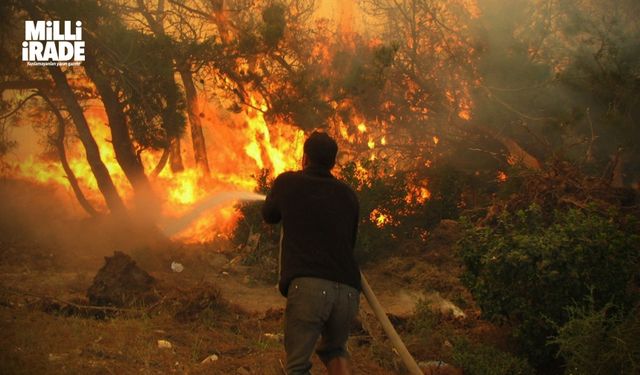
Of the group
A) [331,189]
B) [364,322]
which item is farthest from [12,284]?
[331,189]

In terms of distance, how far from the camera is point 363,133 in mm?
14312

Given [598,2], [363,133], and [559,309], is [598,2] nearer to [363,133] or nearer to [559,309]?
[363,133]

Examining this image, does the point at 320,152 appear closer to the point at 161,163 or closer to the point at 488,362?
the point at 488,362

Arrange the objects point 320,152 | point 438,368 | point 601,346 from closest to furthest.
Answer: point 320,152
point 601,346
point 438,368

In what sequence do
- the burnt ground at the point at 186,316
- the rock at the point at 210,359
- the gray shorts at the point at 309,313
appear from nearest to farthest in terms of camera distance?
1. the gray shorts at the point at 309,313
2. the burnt ground at the point at 186,316
3. the rock at the point at 210,359

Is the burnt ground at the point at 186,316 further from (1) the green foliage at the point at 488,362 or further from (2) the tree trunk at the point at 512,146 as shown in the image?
(2) the tree trunk at the point at 512,146

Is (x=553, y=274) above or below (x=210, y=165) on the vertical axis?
below

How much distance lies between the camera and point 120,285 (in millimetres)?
7676

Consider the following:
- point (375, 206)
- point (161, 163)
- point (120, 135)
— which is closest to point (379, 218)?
point (375, 206)

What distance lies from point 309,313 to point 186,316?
374cm

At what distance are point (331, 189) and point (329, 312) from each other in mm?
772

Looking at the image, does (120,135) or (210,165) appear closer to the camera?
(120,135)

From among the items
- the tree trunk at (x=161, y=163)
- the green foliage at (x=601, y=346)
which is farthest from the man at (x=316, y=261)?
the tree trunk at (x=161, y=163)

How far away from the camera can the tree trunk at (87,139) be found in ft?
38.2
